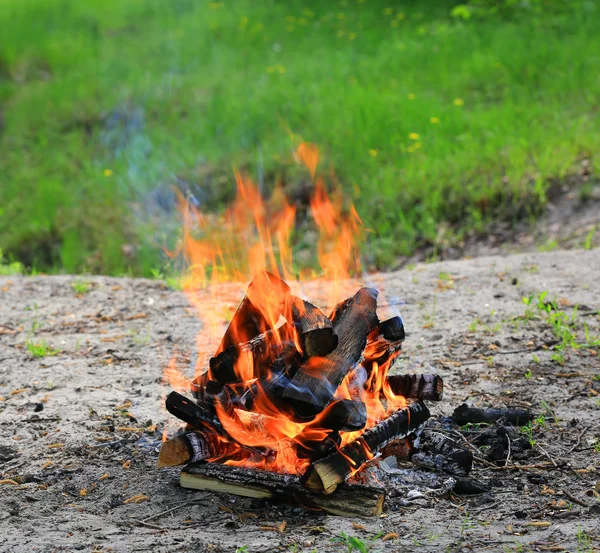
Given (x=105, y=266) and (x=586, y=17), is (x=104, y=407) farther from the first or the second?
(x=586, y=17)

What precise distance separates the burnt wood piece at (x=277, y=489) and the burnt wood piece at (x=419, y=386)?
798 millimetres

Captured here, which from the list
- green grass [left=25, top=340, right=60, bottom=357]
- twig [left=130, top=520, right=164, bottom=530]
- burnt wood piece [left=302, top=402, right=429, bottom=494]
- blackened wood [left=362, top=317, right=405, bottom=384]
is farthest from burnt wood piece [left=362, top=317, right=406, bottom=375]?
green grass [left=25, top=340, right=60, bottom=357]

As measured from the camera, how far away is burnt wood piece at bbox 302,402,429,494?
3336 millimetres

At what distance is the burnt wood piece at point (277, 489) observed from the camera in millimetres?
3369

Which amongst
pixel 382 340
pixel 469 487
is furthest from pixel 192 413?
pixel 469 487

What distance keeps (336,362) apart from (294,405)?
311 millimetres

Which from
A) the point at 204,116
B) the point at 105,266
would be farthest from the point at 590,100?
the point at 105,266

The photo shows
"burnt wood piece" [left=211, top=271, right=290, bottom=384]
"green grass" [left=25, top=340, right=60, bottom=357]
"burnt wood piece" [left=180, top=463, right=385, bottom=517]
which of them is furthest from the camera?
"green grass" [left=25, top=340, right=60, bottom=357]

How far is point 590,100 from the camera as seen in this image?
10086 millimetres

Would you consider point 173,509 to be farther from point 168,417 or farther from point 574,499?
point 574,499

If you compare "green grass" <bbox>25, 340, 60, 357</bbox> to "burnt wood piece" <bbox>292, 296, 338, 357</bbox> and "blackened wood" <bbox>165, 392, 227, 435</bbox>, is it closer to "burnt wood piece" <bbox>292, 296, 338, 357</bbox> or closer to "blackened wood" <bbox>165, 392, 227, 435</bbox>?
A: "blackened wood" <bbox>165, 392, 227, 435</bbox>

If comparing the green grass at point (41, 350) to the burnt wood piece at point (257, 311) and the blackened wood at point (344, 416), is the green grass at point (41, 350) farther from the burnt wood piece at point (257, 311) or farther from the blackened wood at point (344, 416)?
the blackened wood at point (344, 416)

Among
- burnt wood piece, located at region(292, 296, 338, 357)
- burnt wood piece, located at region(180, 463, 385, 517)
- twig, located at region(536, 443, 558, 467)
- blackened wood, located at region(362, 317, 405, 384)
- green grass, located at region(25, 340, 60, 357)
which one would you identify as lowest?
twig, located at region(536, 443, 558, 467)

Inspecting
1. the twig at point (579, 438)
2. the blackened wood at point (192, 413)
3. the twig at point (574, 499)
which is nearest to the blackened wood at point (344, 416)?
the blackened wood at point (192, 413)
